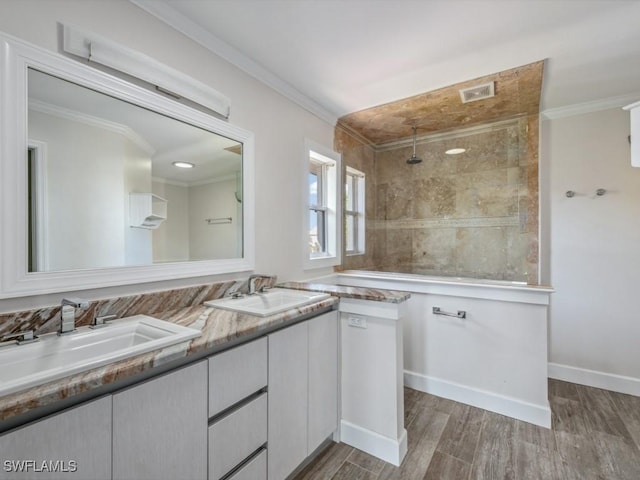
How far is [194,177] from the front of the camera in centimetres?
177

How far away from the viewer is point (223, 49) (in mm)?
1814

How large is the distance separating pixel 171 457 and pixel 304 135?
90.3 inches

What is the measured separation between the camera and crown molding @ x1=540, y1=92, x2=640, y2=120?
243 centimetres

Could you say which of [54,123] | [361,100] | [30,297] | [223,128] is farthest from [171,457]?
[361,100]

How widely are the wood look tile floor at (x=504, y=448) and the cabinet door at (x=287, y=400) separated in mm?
249

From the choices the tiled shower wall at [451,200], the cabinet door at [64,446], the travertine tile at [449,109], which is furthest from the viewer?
the tiled shower wall at [451,200]

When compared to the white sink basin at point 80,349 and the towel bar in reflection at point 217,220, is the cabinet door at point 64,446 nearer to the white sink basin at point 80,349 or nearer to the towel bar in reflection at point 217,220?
the white sink basin at point 80,349

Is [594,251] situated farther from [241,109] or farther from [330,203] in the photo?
[241,109]

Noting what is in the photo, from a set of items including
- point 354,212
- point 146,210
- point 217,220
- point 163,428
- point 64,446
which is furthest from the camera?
point 354,212

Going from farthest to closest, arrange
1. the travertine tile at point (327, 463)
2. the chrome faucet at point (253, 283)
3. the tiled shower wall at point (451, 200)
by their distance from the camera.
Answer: the tiled shower wall at point (451, 200) < the chrome faucet at point (253, 283) < the travertine tile at point (327, 463)

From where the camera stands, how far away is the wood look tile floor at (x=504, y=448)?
63.8 inches

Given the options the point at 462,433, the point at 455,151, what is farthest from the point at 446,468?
the point at 455,151

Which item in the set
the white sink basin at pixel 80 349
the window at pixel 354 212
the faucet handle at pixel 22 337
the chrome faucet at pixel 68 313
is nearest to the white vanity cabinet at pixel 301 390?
the white sink basin at pixel 80 349

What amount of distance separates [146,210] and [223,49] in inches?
43.7
